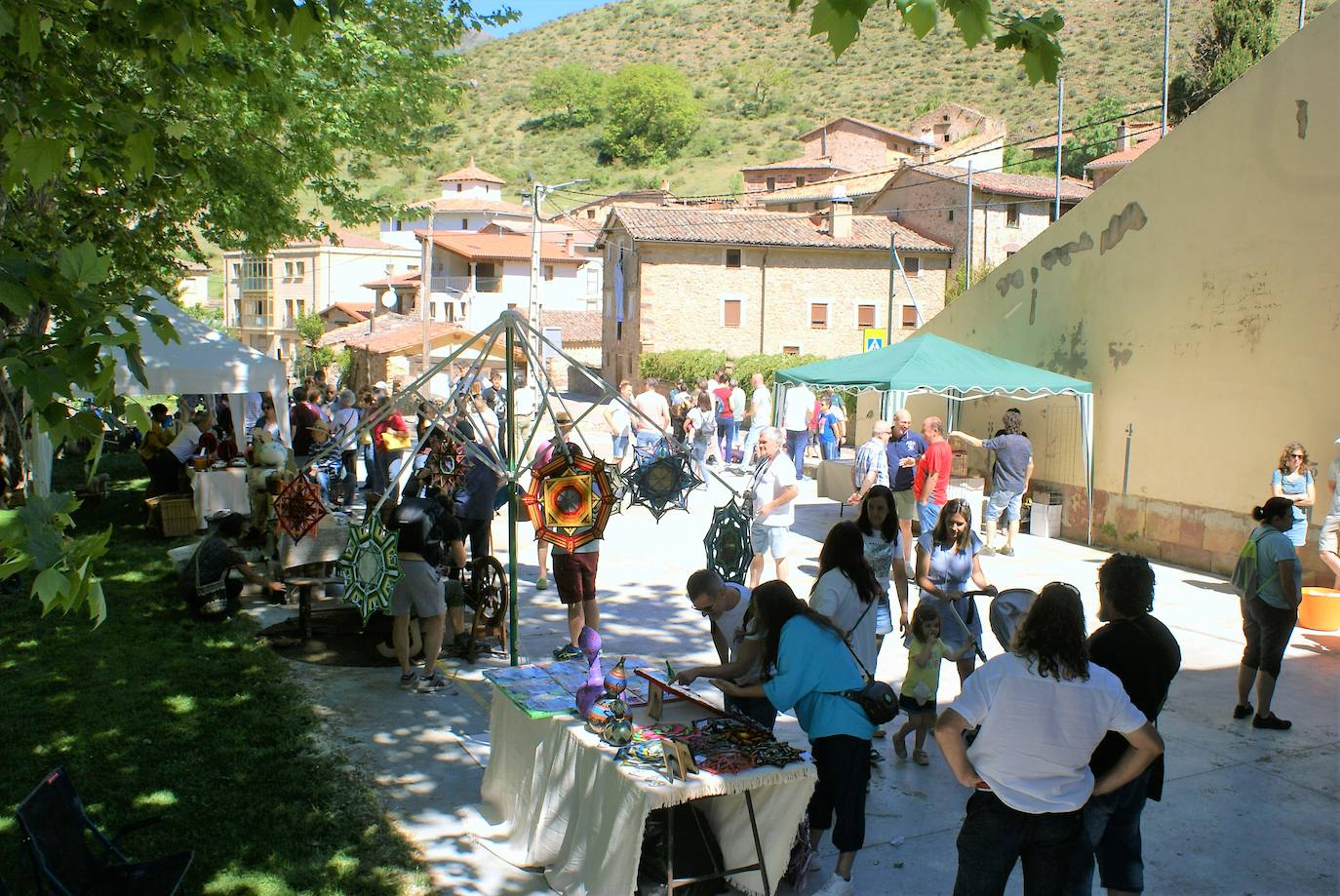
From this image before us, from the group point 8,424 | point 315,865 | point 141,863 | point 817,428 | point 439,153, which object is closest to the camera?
point 141,863

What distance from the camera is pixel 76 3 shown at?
18.7 ft

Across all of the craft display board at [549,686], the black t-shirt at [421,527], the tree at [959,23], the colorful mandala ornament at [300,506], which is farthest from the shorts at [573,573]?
the tree at [959,23]

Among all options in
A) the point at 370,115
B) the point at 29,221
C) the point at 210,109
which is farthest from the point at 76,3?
the point at 370,115

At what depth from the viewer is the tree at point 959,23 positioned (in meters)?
3.03

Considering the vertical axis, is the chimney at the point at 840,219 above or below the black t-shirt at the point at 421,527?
above

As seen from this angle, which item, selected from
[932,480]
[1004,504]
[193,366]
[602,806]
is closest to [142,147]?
[602,806]

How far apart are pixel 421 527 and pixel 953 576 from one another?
3324mm

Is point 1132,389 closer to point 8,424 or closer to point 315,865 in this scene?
point 315,865

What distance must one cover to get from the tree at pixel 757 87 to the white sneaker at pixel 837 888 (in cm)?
10509

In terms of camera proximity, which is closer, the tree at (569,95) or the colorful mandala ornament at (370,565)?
the colorful mandala ornament at (370,565)

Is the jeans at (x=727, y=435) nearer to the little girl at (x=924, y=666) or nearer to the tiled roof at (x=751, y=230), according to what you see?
the little girl at (x=924, y=666)

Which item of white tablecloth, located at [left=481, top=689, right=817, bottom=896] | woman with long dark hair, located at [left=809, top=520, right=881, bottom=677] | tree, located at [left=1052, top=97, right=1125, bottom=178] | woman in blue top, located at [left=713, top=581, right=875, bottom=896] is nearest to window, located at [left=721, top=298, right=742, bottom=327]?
tree, located at [left=1052, top=97, right=1125, bottom=178]

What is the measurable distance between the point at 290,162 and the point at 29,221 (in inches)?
189

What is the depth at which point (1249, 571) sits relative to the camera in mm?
6551
